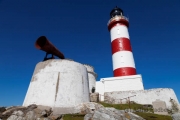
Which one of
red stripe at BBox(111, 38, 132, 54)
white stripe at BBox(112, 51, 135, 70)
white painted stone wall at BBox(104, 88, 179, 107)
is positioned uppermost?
red stripe at BBox(111, 38, 132, 54)

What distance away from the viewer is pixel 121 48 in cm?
2527

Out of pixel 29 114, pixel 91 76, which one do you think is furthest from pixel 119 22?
pixel 29 114

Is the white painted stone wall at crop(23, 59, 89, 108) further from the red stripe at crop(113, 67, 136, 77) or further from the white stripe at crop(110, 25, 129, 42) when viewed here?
the white stripe at crop(110, 25, 129, 42)

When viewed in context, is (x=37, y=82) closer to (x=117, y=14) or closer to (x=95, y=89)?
(x=95, y=89)

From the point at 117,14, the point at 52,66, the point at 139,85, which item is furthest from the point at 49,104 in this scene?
the point at 117,14

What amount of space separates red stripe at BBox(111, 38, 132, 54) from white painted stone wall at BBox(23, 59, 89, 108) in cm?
1196

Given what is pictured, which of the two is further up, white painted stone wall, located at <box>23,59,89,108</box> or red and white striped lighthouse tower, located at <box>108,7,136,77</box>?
red and white striped lighthouse tower, located at <box>108,7,136,77</box>

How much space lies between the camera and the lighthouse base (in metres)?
21.6

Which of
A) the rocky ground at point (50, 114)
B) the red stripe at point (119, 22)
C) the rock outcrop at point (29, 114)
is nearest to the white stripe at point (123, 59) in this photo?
the red stripe at point (119, 22)

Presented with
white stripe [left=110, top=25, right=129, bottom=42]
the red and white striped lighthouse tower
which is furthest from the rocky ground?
white stripe [left=110, top=25, right=129, bottom=42]

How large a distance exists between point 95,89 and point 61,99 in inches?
451

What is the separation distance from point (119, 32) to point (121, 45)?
2963mm

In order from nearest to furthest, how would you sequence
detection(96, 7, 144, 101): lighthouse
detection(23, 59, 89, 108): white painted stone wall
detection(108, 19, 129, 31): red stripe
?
detection(23, 59, 89, 108): white painted stone wall → detection(96, 7, 144, 101): lighthouse → detection(108, 19, 129, 31): red stripe

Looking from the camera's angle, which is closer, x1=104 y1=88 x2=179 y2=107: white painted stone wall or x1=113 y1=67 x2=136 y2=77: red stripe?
x1=104 y1=88 x2=179 y2=107: white painted stone wall
